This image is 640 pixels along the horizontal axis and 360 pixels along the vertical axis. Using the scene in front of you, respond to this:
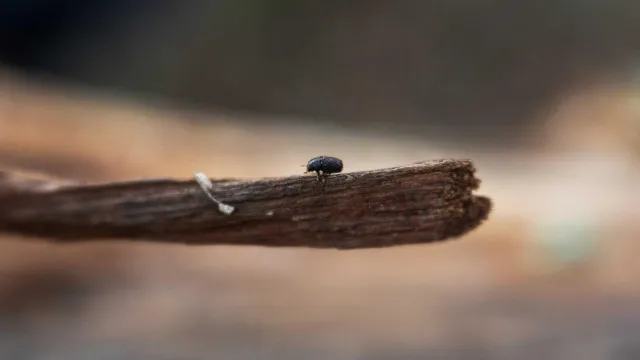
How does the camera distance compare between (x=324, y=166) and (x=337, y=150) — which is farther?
(x=337, y=150)

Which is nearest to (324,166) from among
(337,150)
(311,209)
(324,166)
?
(324,166)

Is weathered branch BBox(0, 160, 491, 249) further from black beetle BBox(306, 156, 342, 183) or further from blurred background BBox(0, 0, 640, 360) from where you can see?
blurred background BBox(0, 0, 640, 360)

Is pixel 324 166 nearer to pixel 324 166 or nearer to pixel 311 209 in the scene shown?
pixel 324 166

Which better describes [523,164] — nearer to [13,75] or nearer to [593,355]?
[593,355]

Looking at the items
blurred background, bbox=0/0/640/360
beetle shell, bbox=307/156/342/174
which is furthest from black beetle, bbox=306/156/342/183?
blurred background, bbox=0/0/640/360

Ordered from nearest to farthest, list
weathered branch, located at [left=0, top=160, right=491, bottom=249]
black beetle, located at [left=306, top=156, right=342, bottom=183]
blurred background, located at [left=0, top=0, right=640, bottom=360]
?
weathered branch, located at [left=0, top=160, right=491, bottom=249]
black beetle, located at [left=306, top=156, right=342, bottom=183]
blurred background, located at [left=0, top=0, right=640, bottom=360]

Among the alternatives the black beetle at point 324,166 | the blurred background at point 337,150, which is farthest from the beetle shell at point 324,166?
the blurred background at point 337,150
